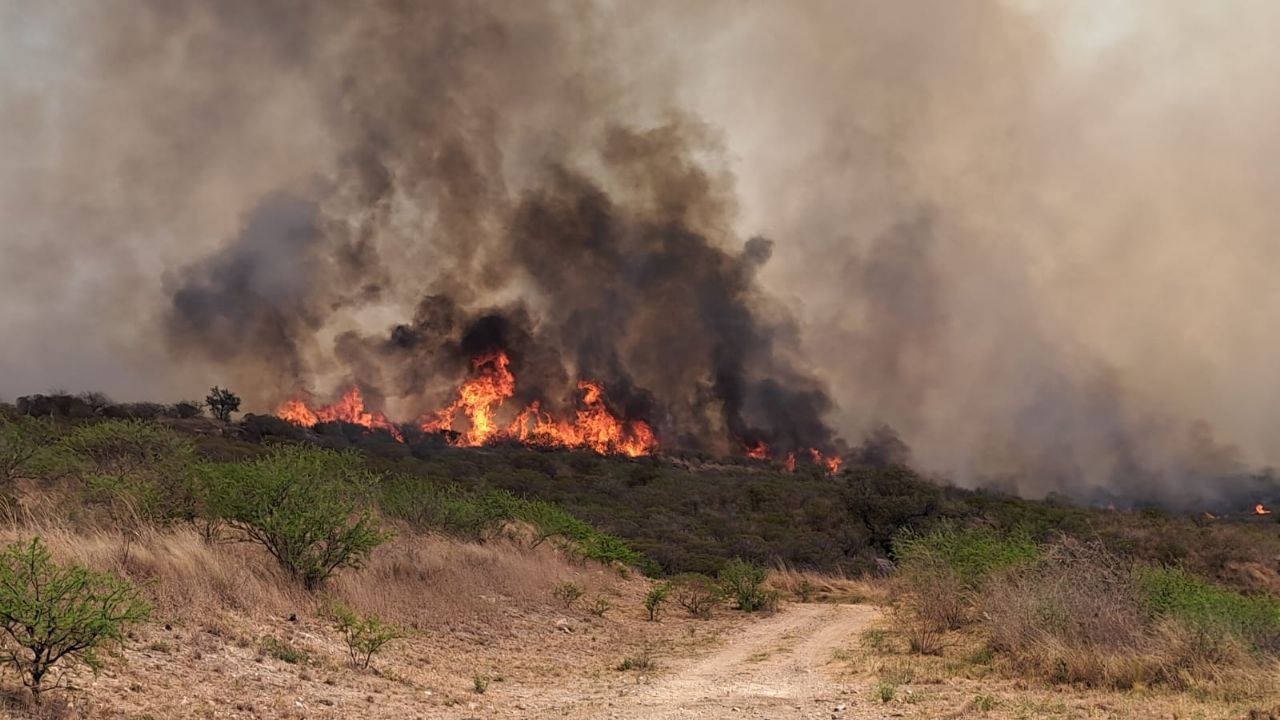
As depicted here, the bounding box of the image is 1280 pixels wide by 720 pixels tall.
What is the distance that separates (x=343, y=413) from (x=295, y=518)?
346 feet

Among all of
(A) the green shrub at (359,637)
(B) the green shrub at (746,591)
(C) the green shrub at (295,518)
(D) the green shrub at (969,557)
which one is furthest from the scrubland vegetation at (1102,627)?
(C) the green shrub at (295,518)

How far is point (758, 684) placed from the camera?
1278cm

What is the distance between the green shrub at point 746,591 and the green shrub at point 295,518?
14.7 m

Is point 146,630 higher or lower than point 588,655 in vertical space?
higher

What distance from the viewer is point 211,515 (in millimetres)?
15180

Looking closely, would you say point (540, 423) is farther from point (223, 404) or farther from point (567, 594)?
point (567, 594)

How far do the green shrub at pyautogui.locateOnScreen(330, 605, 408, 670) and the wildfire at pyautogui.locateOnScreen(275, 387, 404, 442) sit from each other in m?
91.5

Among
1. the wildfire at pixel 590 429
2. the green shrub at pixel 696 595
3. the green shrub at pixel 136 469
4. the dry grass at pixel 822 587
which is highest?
the wildfire at pixel 590 429

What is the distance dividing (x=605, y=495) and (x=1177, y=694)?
48.1 meters

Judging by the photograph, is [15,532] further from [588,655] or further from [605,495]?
[605,495]

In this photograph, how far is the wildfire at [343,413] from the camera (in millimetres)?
104188

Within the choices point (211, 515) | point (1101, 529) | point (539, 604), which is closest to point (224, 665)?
point (211, 515)

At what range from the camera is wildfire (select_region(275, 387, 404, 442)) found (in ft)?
342

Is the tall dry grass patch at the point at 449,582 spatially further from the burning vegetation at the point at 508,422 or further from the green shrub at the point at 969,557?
the burning vegetation at the point at 508,422
